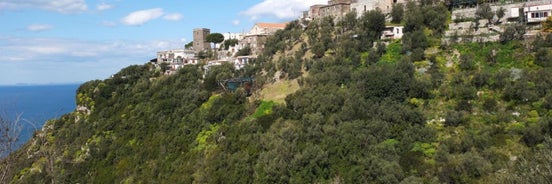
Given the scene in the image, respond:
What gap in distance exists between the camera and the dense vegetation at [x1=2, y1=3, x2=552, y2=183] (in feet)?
79.2

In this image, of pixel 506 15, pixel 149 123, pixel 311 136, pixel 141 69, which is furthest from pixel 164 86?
pixel 506 15

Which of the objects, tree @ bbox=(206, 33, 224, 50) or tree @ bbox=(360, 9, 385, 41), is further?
tree @ bbox=(206, 33, 224, 50)

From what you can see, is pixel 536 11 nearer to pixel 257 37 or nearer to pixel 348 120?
pixel 348 120

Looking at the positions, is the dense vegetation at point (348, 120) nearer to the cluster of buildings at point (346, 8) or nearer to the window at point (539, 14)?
the window at point (539, 14)

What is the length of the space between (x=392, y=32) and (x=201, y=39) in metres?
32.2

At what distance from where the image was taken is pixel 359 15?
4919 cm

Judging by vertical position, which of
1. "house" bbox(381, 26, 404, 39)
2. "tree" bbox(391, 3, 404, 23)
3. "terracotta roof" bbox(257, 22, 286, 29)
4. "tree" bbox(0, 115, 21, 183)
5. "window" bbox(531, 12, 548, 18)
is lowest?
"tree" bbox(0, 115, 21, 183)

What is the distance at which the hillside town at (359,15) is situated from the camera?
3506 centimetres

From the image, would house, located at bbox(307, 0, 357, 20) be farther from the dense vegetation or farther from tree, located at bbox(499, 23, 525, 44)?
tree, located at bbox(499, 23, 525, 44)

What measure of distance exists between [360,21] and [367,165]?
886 inches

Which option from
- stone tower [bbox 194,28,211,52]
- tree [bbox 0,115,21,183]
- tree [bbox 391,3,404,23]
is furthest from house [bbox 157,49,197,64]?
tree [bbox 0,115,21,183]

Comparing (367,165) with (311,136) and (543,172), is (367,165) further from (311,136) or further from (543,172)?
(543,172)

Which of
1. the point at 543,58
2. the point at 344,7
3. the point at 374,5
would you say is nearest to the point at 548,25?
the point at 543,58

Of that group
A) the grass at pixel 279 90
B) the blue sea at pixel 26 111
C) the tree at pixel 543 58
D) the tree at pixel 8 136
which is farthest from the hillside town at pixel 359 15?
the tree at pixel 8 136
